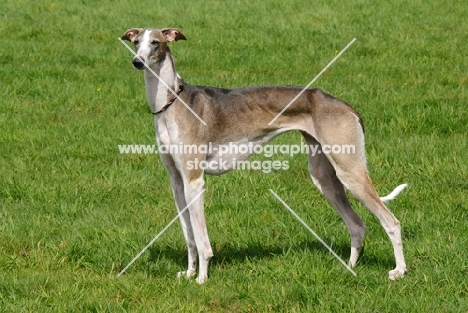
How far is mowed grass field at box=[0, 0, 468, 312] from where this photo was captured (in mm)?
6172

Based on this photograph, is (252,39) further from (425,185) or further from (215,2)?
(425,185)

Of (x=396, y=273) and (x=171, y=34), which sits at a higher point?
(x=171, y=34)

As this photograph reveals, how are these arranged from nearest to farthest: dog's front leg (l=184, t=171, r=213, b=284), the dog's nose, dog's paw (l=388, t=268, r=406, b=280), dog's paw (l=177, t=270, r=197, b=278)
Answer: the dog's nose, dog's paw (l=388, t=268, r=406, b=280), dog's front leg (l=184, t=171, r=213, b=284), dog's paw (l=177, t=270, r=197, b=278)

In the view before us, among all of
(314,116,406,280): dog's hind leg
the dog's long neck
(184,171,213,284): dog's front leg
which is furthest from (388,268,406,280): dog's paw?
the dog's long neck

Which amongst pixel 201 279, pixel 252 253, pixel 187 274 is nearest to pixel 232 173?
pixel 252 253

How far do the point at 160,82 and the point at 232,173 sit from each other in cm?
259

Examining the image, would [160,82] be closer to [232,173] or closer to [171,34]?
[171,34]

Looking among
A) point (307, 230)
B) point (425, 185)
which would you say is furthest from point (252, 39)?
point (307, 230)

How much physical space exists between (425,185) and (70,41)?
8574mm

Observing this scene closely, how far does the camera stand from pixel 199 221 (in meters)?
6.54

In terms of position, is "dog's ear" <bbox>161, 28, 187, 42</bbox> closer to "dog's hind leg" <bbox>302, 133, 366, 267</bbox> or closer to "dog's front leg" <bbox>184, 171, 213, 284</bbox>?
"dog's front leg" <bbox>184, 171, 213, 284</bbox>

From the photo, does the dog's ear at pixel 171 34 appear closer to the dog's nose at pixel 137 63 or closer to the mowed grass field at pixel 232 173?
the dog's nose at pixel 137 63

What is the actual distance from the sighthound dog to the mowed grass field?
1.24 feet

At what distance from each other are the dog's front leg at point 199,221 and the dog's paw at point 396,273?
133 centimetres
